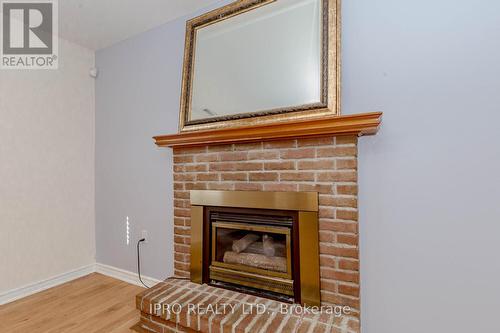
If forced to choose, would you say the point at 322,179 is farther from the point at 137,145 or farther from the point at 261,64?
the point at 137,145

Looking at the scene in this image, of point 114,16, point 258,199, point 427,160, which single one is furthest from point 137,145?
point 427,160

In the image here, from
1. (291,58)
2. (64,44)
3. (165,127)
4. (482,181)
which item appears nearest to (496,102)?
(482,181)

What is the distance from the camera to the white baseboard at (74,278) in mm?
2168

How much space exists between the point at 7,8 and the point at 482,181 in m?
3.56

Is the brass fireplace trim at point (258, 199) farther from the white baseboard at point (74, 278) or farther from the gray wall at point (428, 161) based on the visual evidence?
the white baseboard at point (74, 278)

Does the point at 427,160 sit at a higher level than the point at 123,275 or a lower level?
higher

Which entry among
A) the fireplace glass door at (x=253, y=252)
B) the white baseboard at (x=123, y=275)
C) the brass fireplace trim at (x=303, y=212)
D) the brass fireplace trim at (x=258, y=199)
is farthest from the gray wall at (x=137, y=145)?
the brass fireplace trim at (x=303, y=212)

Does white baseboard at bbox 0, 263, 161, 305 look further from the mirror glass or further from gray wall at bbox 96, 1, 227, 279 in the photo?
the mirror glass

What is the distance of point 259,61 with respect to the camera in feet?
5.86

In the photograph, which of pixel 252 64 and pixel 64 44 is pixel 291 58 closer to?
pixel 252 64

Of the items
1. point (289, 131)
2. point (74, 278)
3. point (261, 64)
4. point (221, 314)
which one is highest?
point (261, 64)

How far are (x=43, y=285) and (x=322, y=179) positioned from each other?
2711 millimetres

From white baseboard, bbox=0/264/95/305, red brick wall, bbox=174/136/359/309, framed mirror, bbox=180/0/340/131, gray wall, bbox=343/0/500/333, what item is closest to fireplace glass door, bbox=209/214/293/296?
red brick wall, bbox=174/136/359/309

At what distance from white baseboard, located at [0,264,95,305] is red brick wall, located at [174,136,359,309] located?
185cm
